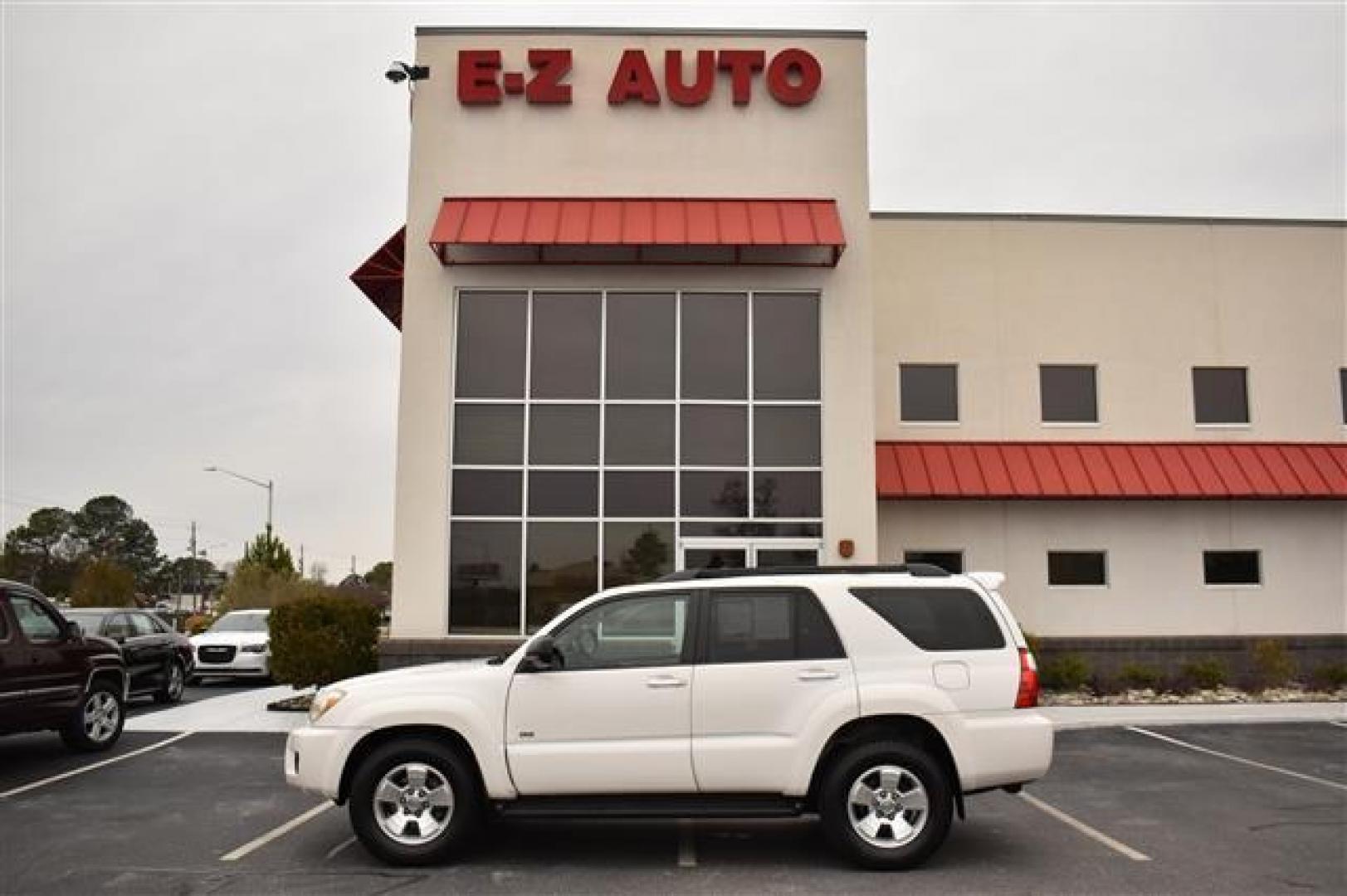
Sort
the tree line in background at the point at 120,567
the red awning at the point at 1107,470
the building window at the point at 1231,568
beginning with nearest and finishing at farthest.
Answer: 1. the red awning at the point at 1107,470
2. the building window at the point at 1231,568
3. the tree line in background at the point at 120,567

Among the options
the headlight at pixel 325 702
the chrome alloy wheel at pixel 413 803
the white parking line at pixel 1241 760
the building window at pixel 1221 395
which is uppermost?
the building window at pixel 1221 395

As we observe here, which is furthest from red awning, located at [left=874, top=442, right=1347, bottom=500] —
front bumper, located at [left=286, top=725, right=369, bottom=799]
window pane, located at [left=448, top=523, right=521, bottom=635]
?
front bumper, located at [left=286, top=725, right=369, bottom=799]

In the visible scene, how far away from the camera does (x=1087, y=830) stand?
8.17 meters

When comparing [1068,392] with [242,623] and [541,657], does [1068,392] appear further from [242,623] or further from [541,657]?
[242,623]

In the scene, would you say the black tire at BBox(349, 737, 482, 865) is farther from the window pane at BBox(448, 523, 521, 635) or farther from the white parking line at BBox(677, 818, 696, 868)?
the window pane at BBox(448, 523, 521, 635)

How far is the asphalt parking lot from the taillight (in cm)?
109

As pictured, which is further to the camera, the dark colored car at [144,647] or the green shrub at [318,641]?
the dark colored car at [144,647]

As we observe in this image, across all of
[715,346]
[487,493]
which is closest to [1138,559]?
[715,346]

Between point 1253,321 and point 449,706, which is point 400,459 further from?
point 1253,321

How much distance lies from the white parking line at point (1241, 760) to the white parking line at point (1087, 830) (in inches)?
122

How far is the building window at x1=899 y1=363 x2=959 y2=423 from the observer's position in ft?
64.7

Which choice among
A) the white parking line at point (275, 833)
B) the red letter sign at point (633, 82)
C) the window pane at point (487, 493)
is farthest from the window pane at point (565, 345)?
the white parking line at point (275, 833)

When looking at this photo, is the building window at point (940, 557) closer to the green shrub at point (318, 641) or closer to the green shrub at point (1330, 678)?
the green shrub at point (1330, 678)

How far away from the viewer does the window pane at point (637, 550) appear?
620 inches
